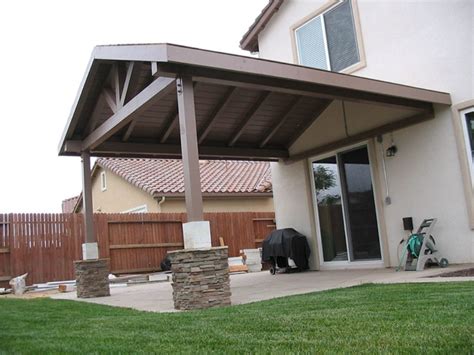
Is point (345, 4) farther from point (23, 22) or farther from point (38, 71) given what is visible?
point (38, 71)

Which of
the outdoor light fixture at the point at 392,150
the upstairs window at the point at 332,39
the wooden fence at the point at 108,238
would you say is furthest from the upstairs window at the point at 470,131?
the wooden fence at the point at 108,238

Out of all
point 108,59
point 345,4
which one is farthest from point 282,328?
point 345,4

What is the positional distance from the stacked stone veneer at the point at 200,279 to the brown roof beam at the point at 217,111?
11.4ft

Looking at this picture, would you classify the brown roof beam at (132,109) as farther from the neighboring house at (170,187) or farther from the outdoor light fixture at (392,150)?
the neighboring house at (170,187)

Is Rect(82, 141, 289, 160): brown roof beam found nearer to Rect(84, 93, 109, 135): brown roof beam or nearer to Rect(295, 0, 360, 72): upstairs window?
Rect(84, 93, 109, 135): brown roof beam

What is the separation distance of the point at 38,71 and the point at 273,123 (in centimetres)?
855

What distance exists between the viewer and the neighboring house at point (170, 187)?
60.3ft

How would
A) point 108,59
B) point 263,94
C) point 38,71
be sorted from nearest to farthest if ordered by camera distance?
point 108,59, point 263,94, point 38,71

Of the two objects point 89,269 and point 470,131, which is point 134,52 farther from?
point 470,131

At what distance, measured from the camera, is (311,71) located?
691 cm

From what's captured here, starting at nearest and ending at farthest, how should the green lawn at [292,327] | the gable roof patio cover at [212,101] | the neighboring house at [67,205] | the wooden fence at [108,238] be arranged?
the green lawn at [292,327] < the gable roof patio cover at [212,101] < the wooden fence at [108,238] < the neighboring house at [67,205]

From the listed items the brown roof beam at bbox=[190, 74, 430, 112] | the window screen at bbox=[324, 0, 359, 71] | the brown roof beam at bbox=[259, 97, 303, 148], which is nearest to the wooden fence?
the brown roof beam at bbox=[259, 97, 303, 148]

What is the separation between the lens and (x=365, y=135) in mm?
9664

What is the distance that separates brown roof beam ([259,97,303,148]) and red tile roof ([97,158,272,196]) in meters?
7.68
